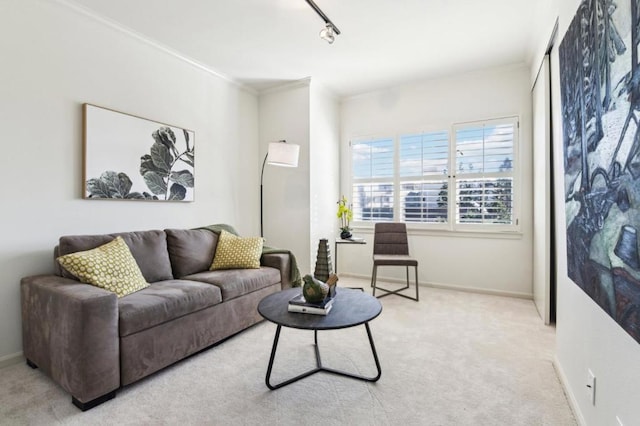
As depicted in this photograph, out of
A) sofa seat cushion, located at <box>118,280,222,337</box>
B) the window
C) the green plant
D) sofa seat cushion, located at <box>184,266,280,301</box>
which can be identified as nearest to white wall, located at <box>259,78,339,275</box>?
the green plant

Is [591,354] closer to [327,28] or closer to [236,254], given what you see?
[236,254]

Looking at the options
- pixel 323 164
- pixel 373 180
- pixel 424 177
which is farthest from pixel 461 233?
pixel 323 164

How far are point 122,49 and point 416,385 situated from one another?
3.58 m

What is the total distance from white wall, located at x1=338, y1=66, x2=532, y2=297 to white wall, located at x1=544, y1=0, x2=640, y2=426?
1620 millimetres

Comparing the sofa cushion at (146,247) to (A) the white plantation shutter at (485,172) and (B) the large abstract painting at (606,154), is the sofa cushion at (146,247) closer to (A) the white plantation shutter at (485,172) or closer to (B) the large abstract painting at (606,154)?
(B) the large abstract painting at (606,154)

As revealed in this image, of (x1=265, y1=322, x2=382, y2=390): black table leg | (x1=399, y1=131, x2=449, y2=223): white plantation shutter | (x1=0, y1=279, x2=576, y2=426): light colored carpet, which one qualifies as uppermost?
(x1=399, y1=131, x2=449, y2=223): white plantation shutter

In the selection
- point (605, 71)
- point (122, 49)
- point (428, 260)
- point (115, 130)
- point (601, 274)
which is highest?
point (122, 49)

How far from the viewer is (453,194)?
4070 mm

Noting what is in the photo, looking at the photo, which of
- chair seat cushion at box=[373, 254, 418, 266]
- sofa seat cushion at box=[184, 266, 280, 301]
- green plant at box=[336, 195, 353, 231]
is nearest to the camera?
sofa seat cushion at box=[184, 266, 280, 301]

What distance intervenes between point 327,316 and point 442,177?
2982 mm

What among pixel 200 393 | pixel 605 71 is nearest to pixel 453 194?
pixel 605 71

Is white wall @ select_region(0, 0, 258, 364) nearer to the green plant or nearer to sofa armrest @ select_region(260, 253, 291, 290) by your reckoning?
→ sofa armrest @ select_region(260, 253, 291, 290)

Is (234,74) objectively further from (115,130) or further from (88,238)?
(88,238)

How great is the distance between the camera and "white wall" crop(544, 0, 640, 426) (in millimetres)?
1090
